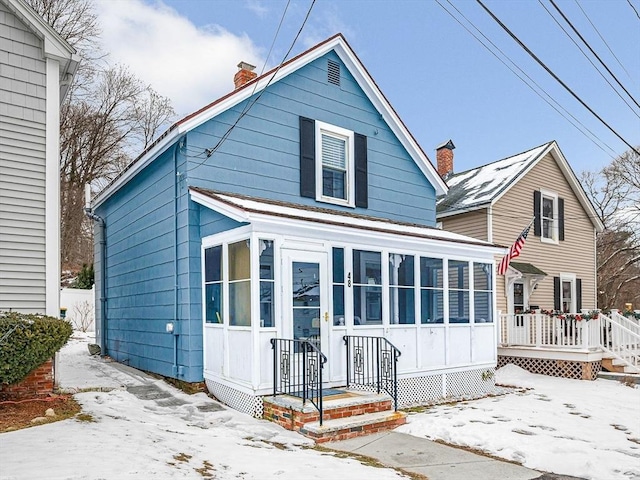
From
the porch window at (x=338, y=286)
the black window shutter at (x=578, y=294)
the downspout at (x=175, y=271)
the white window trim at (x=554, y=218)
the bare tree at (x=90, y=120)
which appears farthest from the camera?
the bare tree at (x=90, y=120)

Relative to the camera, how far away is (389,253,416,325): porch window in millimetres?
9984

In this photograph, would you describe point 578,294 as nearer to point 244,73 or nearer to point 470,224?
point 470,224

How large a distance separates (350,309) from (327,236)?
1.38 m

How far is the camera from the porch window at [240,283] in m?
8.16

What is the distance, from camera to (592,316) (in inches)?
538

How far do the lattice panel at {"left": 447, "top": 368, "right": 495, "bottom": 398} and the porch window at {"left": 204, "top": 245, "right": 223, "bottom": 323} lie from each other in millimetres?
5009

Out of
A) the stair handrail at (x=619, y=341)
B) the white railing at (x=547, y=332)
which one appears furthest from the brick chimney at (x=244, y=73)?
the stair handrail at (x=619, y=341)

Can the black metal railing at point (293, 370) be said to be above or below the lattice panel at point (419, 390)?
above

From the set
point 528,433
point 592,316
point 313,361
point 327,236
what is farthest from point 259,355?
point 592,316

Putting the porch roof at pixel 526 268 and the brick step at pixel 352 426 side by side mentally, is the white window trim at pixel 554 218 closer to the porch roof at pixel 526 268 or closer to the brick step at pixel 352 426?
the porch roof at pixel 526 268

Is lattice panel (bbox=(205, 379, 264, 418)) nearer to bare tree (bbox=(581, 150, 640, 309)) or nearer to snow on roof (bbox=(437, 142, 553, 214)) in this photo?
→ snow on roof (bbox=(437, 142, 553, 214))

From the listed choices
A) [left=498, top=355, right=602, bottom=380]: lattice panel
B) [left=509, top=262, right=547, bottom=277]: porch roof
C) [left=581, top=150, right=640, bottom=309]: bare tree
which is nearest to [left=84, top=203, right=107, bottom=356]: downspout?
[left=498, top=355, right=602, bottom=380]: lattice panel

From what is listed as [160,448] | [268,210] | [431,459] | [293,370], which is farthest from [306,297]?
[160,448]

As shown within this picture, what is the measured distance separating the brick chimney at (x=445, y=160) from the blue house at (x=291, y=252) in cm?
830
